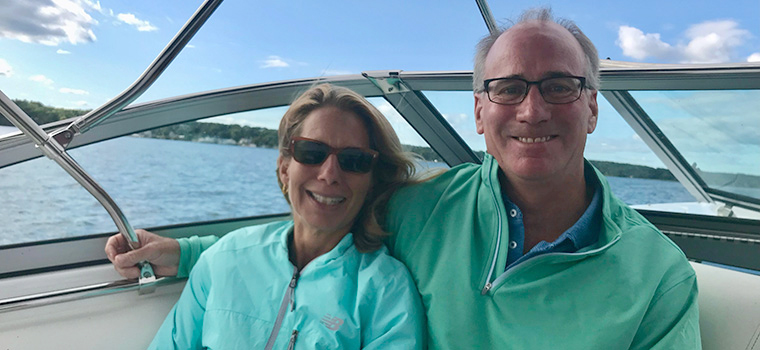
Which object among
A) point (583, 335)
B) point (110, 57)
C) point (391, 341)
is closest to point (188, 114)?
point (391, 341)

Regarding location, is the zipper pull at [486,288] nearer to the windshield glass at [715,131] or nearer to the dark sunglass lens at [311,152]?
the dark sunglass lens at [311,152]

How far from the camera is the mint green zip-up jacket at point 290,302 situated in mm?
1288

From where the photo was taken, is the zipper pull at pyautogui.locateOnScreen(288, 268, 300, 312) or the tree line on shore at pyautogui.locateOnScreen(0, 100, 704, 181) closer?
the zipper pull at pyautogui.locateOnScreen(288, 268, 300, 312)

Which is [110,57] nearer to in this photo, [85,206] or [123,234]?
[85,206]

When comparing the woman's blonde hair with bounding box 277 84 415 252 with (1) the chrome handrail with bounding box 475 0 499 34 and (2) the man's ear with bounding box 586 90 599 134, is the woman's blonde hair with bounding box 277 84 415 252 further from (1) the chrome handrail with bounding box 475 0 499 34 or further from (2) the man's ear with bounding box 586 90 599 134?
(1) the chrome handrail with bounding box 475 0 499 34

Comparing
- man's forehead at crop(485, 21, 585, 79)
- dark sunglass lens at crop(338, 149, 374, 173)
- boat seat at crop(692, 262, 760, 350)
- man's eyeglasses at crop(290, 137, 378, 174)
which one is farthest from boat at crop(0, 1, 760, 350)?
man's forehead at crop(485, 21, 585, 79)

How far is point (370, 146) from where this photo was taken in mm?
1553

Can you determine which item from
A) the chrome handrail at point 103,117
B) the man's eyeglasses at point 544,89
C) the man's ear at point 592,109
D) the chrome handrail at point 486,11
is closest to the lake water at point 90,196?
the chrome handrail at point 103,117

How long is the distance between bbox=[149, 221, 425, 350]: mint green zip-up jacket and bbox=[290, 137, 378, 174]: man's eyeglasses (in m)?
0.22

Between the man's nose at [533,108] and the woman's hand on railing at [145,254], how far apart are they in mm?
1281

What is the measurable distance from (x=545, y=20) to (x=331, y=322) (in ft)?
3.62

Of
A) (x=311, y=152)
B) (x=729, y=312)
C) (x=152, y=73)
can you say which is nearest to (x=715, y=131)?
(x=729, y=312)

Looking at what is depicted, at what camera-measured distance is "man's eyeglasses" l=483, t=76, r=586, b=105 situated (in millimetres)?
1379

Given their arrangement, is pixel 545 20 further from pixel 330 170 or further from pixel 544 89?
pixel 330 170
